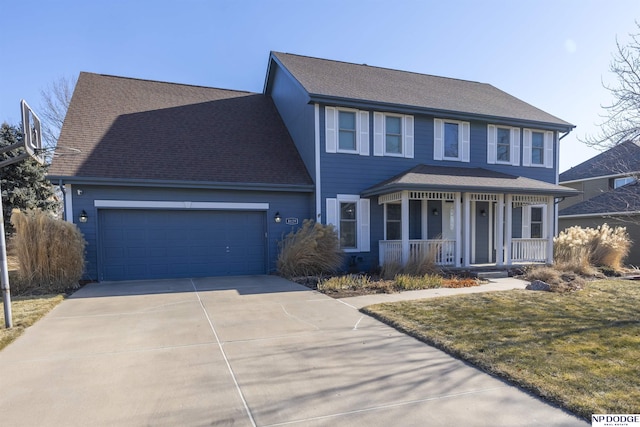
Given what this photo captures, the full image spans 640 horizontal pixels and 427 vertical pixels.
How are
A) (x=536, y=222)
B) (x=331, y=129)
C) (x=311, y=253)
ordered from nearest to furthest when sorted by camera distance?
Answer: (x=311, y=253) → (x=331, y=129) → (x=536, y=222)

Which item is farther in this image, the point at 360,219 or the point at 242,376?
the point at 360,219

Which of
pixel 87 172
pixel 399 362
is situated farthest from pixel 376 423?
pixel 87 172

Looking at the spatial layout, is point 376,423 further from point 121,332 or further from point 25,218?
point 25,218

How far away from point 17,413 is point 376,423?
120 inches

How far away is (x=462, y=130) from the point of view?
42.3ft

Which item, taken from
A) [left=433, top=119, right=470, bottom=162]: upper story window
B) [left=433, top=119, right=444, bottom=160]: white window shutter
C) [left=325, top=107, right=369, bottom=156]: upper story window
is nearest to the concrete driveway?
[left=325, top=107, right=369, bottom=156]: upper story window

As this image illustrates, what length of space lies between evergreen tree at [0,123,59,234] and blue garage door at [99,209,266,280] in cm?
696

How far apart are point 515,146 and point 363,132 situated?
623cm

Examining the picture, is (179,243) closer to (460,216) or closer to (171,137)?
(171,137)

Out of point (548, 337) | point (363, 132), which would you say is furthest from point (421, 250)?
point (548, 337)

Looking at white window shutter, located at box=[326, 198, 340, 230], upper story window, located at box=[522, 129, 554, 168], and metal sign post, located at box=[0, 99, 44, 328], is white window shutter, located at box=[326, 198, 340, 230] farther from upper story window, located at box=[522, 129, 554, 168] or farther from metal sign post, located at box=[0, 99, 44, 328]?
upper story window, located at box=[522, 129, 554, 168]

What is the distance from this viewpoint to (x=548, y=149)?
1417 cm

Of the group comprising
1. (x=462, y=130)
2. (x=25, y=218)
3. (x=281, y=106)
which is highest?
(x=281, y=106)

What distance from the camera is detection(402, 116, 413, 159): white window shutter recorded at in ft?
40.3
